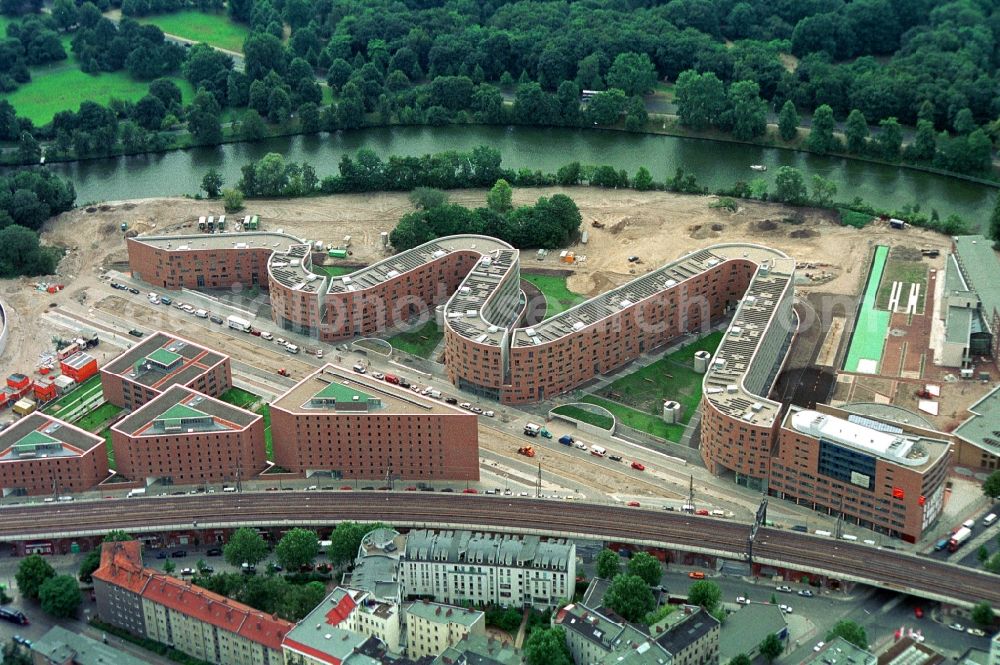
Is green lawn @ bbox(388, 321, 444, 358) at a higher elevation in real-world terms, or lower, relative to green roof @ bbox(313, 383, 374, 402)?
lower

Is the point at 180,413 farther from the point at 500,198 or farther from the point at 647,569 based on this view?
the point at 500,198

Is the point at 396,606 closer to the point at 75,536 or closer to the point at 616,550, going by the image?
the point at 616,550

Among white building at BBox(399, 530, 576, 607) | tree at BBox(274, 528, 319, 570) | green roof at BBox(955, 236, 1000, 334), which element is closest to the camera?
white building at BBox(399, 530, 576, 607)

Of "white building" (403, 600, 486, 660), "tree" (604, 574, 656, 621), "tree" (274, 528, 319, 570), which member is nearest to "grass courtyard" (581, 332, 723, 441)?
"tree" (604, 574, 656, 621)

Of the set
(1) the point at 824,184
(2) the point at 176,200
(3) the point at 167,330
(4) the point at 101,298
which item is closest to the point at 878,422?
(1) the point at 824,184

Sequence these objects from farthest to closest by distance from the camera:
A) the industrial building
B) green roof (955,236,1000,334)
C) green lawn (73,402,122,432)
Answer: green roof (955,236,1000,334) → green lawn (73,402,122,432) → the industrial building

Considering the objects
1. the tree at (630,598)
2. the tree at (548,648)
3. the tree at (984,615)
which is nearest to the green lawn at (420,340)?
the tree at (630,598)

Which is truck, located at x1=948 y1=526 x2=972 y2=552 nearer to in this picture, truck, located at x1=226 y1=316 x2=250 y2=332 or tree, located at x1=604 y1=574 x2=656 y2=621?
tree, located at x1=604 y1=574 x2=656 y2=621
